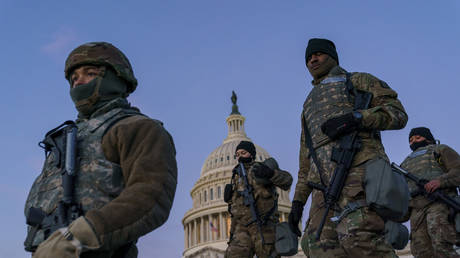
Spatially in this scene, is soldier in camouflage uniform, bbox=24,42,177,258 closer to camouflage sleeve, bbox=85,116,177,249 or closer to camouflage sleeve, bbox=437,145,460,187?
camouflage sleeve, bbox=85,116,177,249

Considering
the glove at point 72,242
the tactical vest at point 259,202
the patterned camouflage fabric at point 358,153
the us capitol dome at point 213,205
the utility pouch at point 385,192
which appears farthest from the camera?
the us capitol dome at point 213,205

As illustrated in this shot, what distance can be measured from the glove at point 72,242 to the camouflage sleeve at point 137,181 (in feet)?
0.14

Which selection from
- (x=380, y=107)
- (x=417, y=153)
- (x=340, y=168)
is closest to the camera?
(x=340, y=168)

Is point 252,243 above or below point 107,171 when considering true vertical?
above

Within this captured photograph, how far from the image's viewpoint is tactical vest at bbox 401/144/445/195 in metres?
9.40

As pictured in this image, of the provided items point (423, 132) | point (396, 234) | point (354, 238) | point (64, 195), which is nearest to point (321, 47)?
point (354, 238)

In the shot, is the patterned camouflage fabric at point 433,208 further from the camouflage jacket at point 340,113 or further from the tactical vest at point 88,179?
the tactical vest at point 88,179

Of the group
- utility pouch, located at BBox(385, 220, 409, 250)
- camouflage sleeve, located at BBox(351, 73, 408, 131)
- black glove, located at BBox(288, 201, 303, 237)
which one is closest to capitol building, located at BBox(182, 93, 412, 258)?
utility pouch, located at BBox(385, 220, 409, 250)

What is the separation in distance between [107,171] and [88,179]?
0.40 feet

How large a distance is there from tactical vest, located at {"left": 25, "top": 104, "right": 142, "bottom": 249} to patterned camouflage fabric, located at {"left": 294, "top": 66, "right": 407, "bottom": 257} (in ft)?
8.93

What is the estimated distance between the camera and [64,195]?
304 cm

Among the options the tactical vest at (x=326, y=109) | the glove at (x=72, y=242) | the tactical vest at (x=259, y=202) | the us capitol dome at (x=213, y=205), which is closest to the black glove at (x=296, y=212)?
the tactical vest at (x=326, y=109)

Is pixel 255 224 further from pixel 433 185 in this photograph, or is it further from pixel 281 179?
pixel 433 185

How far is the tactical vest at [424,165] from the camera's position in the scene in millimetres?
9403
